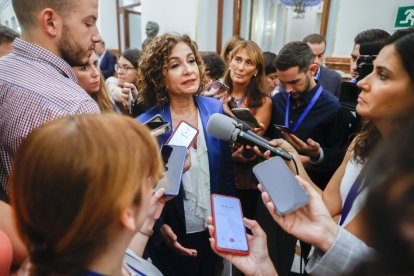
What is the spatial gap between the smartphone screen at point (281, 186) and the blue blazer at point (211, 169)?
18.3 inches

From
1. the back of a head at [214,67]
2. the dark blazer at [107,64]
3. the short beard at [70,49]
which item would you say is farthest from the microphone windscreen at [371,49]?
the dark blazer at [107,64]

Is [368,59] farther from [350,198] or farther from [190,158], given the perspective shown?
[190,158]

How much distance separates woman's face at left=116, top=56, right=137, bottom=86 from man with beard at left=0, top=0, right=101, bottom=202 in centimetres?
138

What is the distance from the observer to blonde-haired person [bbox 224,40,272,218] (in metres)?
1.70

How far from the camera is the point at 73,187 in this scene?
0.46m

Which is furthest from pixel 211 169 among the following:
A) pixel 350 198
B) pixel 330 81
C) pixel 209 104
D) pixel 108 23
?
pixel 108 23

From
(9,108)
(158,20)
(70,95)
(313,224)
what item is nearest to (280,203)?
(313,224)

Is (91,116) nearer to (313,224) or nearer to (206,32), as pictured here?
(313,224)

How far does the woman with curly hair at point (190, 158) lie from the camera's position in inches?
52.5

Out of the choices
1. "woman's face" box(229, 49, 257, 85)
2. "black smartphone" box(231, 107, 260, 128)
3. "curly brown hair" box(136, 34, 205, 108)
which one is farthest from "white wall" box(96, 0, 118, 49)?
"black smartphone" box(231, 107, 260, 128)

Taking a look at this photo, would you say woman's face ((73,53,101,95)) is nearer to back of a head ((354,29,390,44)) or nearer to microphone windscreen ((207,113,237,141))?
microphone windscreen ((207,113,237,141))

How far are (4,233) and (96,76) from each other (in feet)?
3.53

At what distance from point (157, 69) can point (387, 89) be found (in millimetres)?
1030

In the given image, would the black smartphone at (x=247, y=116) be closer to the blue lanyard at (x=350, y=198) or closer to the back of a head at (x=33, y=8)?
the blue lanyard at (x=350, y=198)
